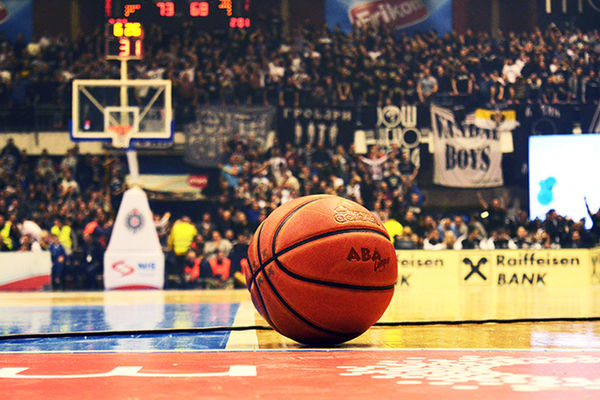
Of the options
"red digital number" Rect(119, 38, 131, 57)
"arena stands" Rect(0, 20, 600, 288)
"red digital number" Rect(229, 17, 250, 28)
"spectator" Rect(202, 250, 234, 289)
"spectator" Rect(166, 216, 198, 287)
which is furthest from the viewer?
"arena stands" Rect(0, 20, 600, 288)

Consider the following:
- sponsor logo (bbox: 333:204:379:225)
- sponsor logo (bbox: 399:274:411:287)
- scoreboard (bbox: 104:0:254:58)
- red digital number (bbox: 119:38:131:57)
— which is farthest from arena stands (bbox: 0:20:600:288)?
sponsor logo (bbox: 333:204:379:225)

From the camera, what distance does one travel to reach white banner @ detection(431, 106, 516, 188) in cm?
2459

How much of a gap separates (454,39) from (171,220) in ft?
33.9

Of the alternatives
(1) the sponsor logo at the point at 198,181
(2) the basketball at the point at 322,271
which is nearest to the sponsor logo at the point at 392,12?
(1) the sponsor logo at the point at 198,181

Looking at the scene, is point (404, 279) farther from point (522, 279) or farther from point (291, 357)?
point (291, 357)

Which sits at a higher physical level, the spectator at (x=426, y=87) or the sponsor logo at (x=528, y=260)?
the spectator at (x=426, y=87)

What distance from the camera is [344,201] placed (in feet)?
22.6

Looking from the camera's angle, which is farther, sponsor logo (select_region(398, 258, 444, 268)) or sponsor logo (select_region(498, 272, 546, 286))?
sponsor logo (select_region(498, 272, 546, 286))

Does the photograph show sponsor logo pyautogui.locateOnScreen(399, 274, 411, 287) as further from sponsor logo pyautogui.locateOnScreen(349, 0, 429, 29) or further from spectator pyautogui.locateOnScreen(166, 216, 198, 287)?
sponsor logo pyautogui.locateOnScreen(349, 0, 429, 29)

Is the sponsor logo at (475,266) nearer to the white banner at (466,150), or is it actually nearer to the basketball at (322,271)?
the white banner at (466,150)

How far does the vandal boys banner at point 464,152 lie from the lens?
2459 cm

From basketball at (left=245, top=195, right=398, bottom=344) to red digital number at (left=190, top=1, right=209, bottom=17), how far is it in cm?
1112

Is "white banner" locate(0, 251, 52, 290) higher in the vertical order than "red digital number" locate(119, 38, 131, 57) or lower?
lower

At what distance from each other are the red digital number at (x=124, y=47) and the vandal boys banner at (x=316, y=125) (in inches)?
305
